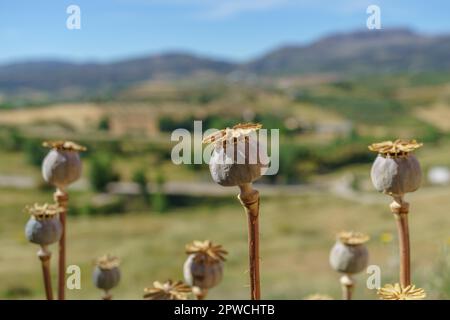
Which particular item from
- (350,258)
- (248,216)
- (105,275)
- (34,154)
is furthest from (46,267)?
(34,154)

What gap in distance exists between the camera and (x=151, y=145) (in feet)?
345

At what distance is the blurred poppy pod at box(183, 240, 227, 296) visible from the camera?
4012 millimetres

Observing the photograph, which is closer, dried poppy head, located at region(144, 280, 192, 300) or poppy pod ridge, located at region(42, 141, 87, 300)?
dried poppy head, located at region(144, 280, 192, 300)

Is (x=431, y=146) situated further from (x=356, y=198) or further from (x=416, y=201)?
→ (x=416, y=201)

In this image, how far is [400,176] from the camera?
331 centimetres

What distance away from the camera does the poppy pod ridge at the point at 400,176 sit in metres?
3.25

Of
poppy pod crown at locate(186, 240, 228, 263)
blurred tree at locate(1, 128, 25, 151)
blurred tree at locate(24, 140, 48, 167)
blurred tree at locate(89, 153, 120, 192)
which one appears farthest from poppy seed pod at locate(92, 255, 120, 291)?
blurred tree at locate(1, 128, 25, 151)

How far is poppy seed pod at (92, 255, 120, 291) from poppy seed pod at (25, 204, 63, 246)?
61 cm

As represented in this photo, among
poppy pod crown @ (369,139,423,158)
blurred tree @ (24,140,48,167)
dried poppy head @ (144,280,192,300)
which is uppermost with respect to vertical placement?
blurred tree @ (24,140,48,167)

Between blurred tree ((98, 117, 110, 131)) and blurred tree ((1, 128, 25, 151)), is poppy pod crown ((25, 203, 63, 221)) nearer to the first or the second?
blurred tree ((1, 128, 25, 151))

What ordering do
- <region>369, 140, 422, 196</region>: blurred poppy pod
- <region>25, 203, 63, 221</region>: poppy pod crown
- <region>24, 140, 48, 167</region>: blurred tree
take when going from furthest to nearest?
1. <region>24, 140, 48, 167</region>: blurred tree
2. <region>25, 203, 63, 221</region>: poppy pod crown
3. <region>369, 140, 422, 196</region>: blurred poppy pod

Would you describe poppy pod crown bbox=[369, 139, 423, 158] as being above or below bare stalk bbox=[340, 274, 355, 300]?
above
